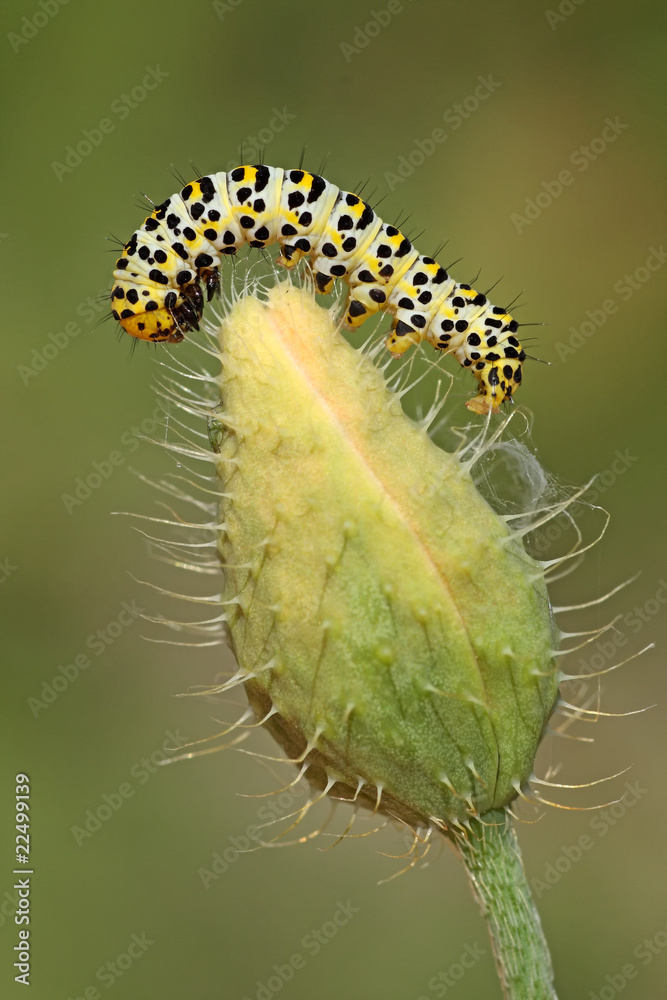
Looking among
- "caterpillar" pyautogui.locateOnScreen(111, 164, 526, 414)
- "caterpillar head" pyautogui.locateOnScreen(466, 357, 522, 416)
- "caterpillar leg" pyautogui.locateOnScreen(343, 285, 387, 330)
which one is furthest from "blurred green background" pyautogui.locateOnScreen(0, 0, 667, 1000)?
"caterpillar leg" pyautogui.locateOnScreen(343, 285, 387, 330)

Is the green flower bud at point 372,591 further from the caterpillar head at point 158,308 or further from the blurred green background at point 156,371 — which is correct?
the blurred green background at point 156,371

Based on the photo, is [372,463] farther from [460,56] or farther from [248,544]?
[460,56]

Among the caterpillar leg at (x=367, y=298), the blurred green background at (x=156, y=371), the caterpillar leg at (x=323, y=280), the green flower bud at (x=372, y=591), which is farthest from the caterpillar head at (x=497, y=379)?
the blurred green background at (x=156, y=371)

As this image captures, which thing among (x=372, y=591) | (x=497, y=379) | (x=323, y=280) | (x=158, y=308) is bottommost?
(x=372, y=591)

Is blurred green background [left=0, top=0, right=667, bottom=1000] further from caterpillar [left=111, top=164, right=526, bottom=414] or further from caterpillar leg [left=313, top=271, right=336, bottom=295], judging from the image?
caterpillar leg [left=313, top=271, right=336, bottom=295]

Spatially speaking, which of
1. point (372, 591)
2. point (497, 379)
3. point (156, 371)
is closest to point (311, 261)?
point (497, 379)

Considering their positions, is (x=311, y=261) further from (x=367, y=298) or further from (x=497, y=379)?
(x=497, y=379)
